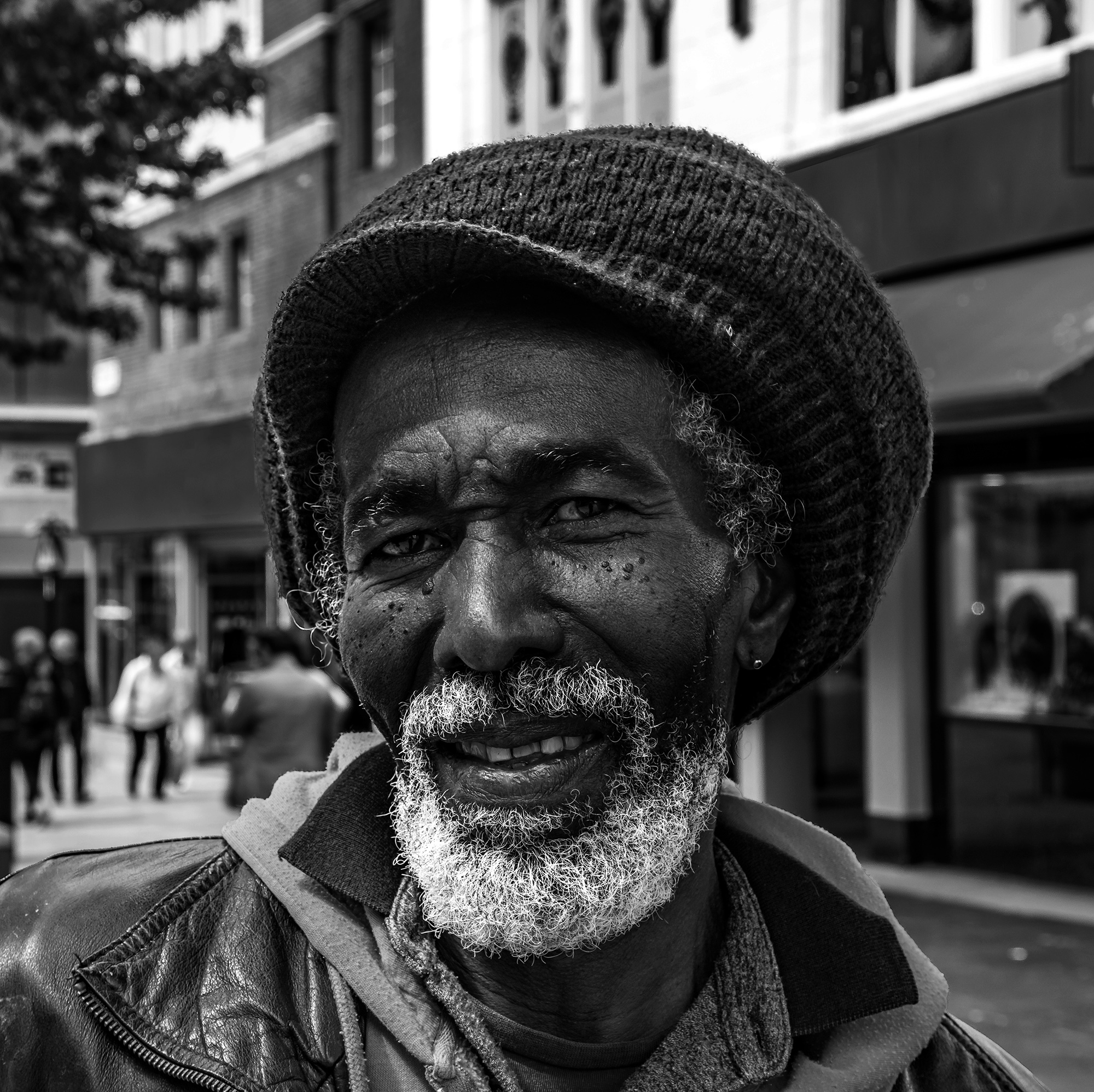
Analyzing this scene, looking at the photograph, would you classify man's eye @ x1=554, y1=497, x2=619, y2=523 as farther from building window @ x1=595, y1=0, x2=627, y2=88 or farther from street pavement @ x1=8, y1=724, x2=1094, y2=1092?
building window @ x1=595, y1=0, x2=627, y2=88

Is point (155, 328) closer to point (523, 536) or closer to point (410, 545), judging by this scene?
point (410, 545)

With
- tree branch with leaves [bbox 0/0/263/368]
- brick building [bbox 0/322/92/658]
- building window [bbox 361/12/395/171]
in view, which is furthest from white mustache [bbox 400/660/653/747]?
brick building [bbox 0/322/92/658]

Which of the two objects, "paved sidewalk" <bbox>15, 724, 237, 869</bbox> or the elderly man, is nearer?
the elderly man

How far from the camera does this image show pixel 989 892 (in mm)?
9633

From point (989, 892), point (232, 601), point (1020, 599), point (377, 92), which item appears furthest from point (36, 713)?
point (1020, 599)

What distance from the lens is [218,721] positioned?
18422 millimetres

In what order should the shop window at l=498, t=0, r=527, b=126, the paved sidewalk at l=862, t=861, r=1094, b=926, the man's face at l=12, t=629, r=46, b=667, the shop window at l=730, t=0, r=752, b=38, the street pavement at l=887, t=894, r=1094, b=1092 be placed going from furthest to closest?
the man's face at l=12, t=629, r=46, b=667 → the shop window at l=498, t=0, r=527, b=126 → the shop window at l=730, t=0, r=752, b=38 → the paved sidewalk at l=862, t=861, r=1094, b=926 → the street pavement at l=887, t=894, r=1094, b=1092

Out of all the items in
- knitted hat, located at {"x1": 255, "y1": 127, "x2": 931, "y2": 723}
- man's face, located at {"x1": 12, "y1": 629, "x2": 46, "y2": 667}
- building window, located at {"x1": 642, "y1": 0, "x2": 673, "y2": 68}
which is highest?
building window, located at {"x1": 642, "y1": 0, "x2": 673, "y2": 68}

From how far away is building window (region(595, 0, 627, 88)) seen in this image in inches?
475

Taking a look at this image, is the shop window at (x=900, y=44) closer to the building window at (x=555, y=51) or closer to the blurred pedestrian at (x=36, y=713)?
the building window at (x=555, y=51)

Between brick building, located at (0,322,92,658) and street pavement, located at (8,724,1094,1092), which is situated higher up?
brick building, located at (0,322,92,658)

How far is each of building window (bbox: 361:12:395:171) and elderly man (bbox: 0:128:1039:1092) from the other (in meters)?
14.3

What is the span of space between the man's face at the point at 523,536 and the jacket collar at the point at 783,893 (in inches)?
5.3

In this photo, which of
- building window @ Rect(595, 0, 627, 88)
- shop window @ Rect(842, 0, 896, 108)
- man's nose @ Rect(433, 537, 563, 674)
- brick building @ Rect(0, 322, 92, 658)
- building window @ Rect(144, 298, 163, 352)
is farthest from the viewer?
brick building @ Rect(0, 322, 92, 658)
